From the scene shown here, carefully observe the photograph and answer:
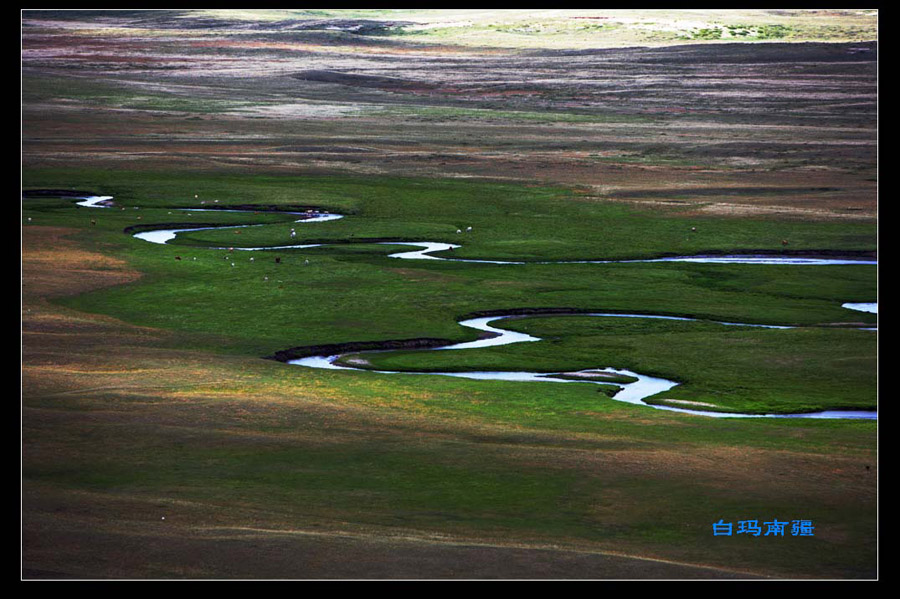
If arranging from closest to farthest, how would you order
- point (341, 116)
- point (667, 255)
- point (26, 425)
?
point (26, 425) → point (667, 255) → point (341, 116)

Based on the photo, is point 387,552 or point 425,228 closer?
point 387,552

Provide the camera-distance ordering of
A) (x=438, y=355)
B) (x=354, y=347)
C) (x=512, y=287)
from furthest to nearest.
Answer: (x=512, y=287) < (x=354, y=347) < (x=438, y=355)

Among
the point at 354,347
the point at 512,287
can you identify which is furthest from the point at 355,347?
the point at 512,287

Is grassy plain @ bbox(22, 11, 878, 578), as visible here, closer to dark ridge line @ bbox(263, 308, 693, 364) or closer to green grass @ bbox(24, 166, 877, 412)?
green grass @ bbox(24, 166, 877, 412)

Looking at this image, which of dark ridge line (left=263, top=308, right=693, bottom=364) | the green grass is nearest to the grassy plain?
the green grass

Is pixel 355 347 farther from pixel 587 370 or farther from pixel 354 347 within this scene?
pixel 587 370

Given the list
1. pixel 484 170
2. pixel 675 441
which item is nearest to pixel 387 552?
pixel 675 441

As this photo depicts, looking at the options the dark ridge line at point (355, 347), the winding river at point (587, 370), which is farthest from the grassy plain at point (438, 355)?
the winding river at point (587, 370)

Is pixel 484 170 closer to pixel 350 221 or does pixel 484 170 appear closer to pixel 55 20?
pixel 350 221
